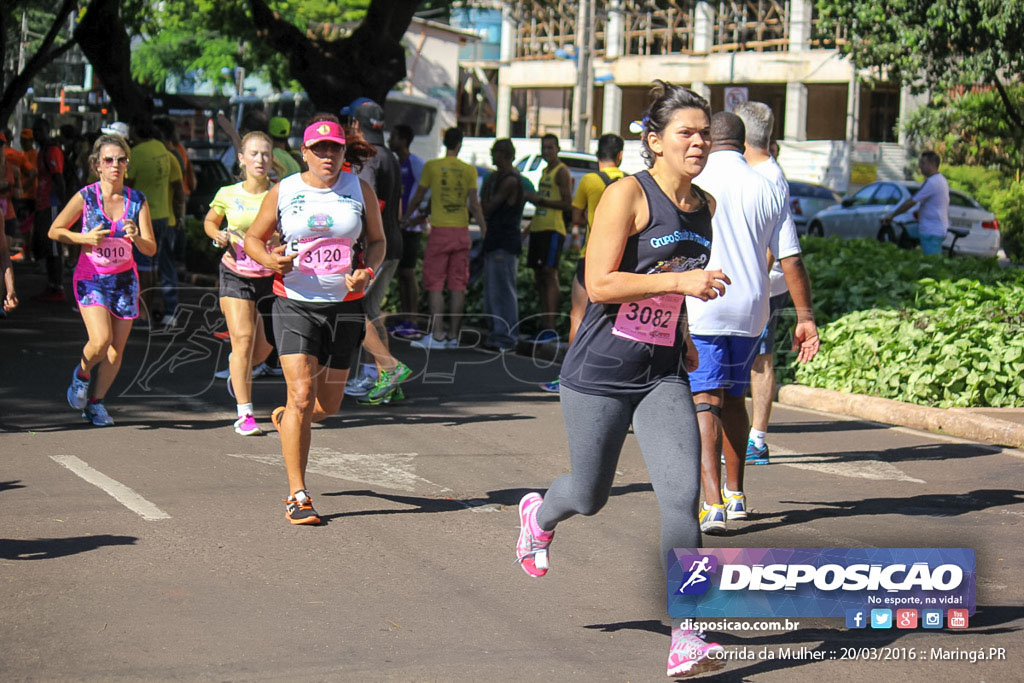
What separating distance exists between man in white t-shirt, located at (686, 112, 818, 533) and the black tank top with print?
135cm

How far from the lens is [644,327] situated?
4688 millimetres

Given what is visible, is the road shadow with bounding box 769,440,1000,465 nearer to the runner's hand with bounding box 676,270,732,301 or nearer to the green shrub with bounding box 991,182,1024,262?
the runner's hand with bounding box 676,270,732,301

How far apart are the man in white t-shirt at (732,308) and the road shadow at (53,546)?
264 cm

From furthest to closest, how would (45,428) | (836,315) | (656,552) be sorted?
(836,315), (45,428), (656,552)

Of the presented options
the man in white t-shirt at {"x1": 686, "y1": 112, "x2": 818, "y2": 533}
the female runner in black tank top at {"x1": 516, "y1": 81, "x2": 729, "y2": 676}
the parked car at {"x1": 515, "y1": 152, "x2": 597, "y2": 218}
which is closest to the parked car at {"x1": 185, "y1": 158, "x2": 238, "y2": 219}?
the parked car at {"x1": 515, "y1": 152, "x2": 597, "y2": 218}

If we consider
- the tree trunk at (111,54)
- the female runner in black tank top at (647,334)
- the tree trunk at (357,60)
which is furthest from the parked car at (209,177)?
the female runner in black tank top at (647,334)

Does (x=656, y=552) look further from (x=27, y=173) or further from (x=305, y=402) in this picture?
(x=27, y=173)

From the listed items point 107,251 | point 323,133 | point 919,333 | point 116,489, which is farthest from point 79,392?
point 919,333

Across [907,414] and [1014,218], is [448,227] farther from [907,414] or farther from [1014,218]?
[1014,218]

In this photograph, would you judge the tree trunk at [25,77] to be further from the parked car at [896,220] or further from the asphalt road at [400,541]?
the parked car at [896,220]

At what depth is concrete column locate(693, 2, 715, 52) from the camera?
50.2m

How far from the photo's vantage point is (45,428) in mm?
8438

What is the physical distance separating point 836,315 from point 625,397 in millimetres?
6998

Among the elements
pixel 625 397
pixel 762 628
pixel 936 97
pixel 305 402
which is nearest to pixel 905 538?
pixel 762 628
